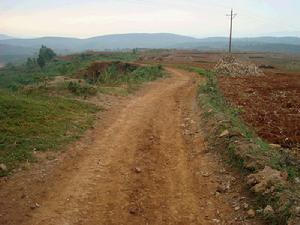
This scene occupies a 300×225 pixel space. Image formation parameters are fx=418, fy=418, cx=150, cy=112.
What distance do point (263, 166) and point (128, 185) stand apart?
304cm

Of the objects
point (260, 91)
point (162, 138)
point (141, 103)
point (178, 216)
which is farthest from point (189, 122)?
point (260, 91)

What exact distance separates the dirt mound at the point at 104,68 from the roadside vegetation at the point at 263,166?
918 inches

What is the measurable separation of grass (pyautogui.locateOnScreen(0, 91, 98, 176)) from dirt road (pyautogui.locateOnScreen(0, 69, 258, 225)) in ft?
2.07

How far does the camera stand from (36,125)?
13.0 metres

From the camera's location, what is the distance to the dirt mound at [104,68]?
37159 mm

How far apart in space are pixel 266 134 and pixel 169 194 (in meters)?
5.75

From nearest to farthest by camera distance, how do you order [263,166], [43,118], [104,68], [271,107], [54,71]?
[263,166] < [43,118] < [271,107] < [104,68] < [54,71]

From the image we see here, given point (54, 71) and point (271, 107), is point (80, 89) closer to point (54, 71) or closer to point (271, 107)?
point (271, 107)

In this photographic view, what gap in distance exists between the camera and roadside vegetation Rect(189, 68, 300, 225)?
24.5ft

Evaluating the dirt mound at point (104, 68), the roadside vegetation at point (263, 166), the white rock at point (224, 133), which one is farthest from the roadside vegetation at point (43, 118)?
the dirt mound at point (104, 68)

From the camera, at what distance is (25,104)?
14.7 meters

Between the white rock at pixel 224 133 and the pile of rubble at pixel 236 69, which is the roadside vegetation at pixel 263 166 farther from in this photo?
the pile of rubble at pixel 236 69

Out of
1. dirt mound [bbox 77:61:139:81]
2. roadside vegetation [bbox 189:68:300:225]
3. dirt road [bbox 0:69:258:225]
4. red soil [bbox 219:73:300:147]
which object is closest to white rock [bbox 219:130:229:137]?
roadside vegetation [bbox 189:68:300:225]

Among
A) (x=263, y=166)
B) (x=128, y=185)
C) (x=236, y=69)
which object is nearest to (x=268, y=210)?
(x=263, y=166)
